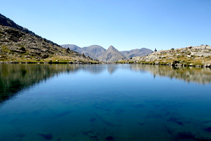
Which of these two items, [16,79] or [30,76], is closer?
[16,79]

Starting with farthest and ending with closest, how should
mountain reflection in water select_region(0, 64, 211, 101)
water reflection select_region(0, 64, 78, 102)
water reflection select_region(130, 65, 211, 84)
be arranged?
water reflection select_region(130, 65, 211, 84) < mountain reflection in water select_region(0, 64, 211, 101) < water reflection select_region(0, 64, 78, 102)

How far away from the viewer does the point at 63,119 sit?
22484 millimetres

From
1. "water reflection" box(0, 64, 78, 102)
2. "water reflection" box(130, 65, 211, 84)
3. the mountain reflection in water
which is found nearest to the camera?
"water reflection" box(0, 64, 78, 102)

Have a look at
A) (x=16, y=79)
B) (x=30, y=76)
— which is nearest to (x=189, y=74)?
(x=30, y=76)

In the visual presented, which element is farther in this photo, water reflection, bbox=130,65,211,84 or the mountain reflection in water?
water reflection, bbox=130,65,211,84

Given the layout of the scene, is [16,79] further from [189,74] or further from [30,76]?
[189,74]

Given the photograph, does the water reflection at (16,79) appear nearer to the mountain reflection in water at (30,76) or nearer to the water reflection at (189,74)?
the mountain reflection in water at (30,76)

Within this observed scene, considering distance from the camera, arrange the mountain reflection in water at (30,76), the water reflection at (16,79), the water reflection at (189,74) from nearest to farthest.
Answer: the water reflection at (16,79), the mountain reflection in water at (30,76), the water reflection at (189,74)

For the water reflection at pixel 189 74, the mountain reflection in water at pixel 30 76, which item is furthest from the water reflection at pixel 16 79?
the water reflection at pixel 189 74

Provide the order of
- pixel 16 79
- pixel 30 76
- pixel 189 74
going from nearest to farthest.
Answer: pixel 16 79
pixel 30 76
pixel 189 74

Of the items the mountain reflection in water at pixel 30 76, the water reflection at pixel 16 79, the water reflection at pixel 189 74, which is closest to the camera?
the water reflection at pixel 16 79

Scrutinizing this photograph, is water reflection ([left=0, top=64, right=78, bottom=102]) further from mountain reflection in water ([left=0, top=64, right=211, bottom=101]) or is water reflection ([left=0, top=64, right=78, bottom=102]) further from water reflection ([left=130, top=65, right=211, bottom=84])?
water reflection ([left=130, top=65, right=211, bottom=84])

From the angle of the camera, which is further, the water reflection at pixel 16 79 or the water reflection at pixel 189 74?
the water reflection at pixel 189 74

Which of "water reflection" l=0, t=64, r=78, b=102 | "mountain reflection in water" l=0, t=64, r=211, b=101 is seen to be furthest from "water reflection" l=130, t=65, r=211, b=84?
"water reflection" l=0, t=64, r=78, b=102
